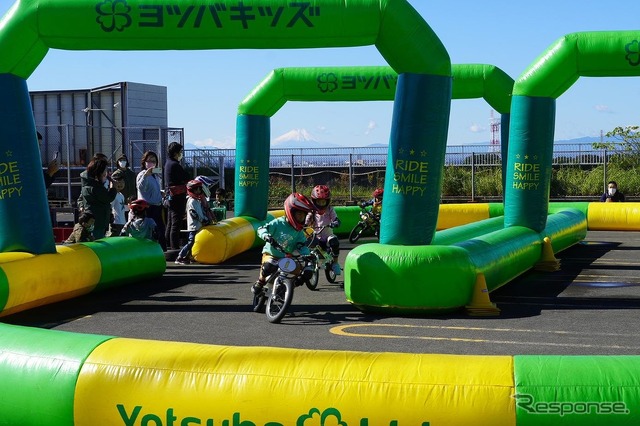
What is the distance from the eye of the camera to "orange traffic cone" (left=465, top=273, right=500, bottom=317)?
10953 mm

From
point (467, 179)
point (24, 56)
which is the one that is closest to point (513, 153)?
point (24, 56)

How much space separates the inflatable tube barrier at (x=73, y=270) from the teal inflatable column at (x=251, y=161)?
5329mm

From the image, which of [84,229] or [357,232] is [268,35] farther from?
[357,232]

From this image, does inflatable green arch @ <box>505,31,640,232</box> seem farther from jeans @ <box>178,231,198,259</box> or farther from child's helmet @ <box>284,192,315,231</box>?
jeans @ <box>178,231,198,259</box>

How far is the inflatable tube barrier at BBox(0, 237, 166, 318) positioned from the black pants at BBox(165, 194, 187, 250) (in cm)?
315

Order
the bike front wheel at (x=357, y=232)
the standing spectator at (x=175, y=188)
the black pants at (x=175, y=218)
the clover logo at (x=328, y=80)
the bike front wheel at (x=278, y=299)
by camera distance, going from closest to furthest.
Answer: the bike front wheel at (x=278, y=299) → the standing spectator at (x=175, y=188) → the black pants at (x=175, y=218) → the clover logo at (x=328, y=80) → the bike front wheel at (x=357, y=232)

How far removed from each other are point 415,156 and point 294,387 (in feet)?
20.0

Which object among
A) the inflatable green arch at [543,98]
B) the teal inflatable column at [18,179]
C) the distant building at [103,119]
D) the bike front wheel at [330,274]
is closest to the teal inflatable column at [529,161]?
the inflatable green arch at [543,98]

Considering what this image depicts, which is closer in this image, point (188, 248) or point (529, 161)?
point (529, 161)

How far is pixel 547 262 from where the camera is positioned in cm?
1546

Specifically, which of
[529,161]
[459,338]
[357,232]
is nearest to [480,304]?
[459,338]

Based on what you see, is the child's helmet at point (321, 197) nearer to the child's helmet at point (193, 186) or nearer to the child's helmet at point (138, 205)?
the child's helmet at point (138, 205)

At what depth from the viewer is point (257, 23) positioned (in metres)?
11.2

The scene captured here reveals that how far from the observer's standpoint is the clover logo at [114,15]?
11.3 metres
